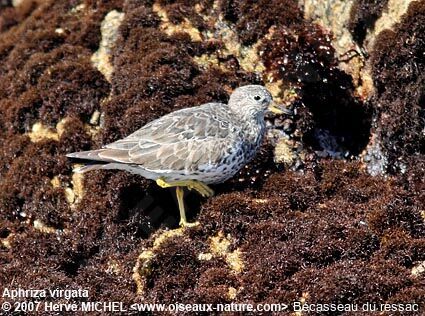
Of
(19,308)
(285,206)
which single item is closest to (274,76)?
(285,206)

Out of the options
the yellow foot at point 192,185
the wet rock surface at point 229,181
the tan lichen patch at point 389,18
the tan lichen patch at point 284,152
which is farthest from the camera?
the tan lichen patch at point 389,18

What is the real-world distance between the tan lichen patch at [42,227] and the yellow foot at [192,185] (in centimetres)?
167

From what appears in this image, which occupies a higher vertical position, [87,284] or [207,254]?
[207,254]

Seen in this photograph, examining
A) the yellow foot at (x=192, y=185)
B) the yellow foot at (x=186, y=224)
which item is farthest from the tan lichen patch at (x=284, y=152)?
the yellow foot at (x=186, y=224)

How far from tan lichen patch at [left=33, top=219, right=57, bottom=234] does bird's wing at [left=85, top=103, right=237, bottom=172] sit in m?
1.38

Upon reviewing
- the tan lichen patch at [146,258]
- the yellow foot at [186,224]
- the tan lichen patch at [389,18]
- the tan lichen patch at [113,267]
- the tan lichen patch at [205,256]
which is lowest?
the tan lichen patch at [113,267]

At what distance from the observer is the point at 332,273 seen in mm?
8242

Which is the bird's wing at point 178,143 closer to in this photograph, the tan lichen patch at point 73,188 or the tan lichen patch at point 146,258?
the tan lichen patch at point 146,258

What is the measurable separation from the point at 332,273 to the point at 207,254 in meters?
1.63

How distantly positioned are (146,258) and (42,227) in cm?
198

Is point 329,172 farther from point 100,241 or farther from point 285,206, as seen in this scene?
point 100,241

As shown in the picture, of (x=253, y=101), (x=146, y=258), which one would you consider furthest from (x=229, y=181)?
(x=146, y=258)

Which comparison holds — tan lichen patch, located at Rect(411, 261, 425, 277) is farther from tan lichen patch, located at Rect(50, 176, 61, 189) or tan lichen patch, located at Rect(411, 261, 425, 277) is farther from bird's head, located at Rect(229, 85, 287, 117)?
tan lichen patch, located at Rect(50, 176, 61, 189)

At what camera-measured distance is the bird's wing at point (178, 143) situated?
9539 millimetres
